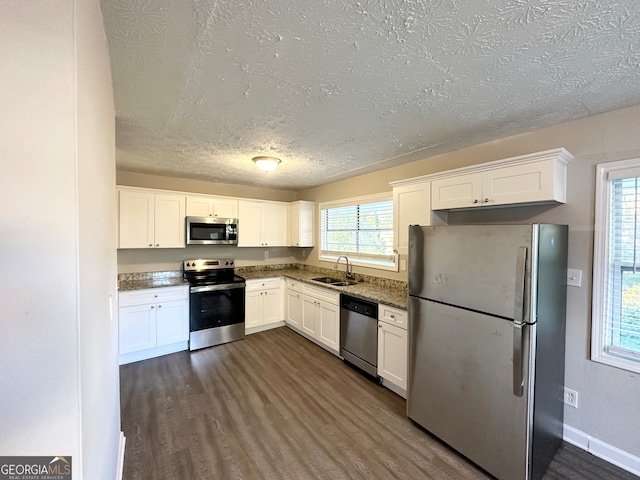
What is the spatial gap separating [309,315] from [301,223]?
5.48 ft

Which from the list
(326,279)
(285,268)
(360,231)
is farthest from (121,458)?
(285,268)

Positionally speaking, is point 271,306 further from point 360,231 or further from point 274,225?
point 360,231

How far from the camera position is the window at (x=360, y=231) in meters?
3.69

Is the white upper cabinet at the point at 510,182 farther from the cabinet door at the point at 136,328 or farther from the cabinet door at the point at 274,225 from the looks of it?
the cabinet door at the point at 136,328

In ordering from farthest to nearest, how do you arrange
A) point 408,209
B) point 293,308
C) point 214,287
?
point 293,308 < point 214,287 < point 408,209

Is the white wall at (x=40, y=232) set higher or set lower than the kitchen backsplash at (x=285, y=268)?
higher

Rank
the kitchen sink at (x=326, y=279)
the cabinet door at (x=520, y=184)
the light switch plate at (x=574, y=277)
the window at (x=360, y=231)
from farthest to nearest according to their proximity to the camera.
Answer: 1. the kitchen sink at (x=326, y=279)
2. the window at (x=360, y=231)
3. the light switch plate at (x=574, y=277)
4. the cabinet door at (x=520, y=184)

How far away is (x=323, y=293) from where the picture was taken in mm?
3719

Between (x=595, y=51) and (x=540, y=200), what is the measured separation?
0.98m

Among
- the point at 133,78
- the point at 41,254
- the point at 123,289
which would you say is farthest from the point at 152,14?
the point at 123,289

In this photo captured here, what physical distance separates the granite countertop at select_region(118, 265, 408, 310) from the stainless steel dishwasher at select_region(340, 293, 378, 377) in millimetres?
131

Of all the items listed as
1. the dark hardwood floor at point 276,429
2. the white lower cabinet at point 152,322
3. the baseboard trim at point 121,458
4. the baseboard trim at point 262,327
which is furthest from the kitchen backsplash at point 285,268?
the baseboard trim at point 121,458

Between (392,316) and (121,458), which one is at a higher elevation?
(392,316)

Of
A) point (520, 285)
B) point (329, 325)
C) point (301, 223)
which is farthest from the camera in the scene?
point (301, 223)
